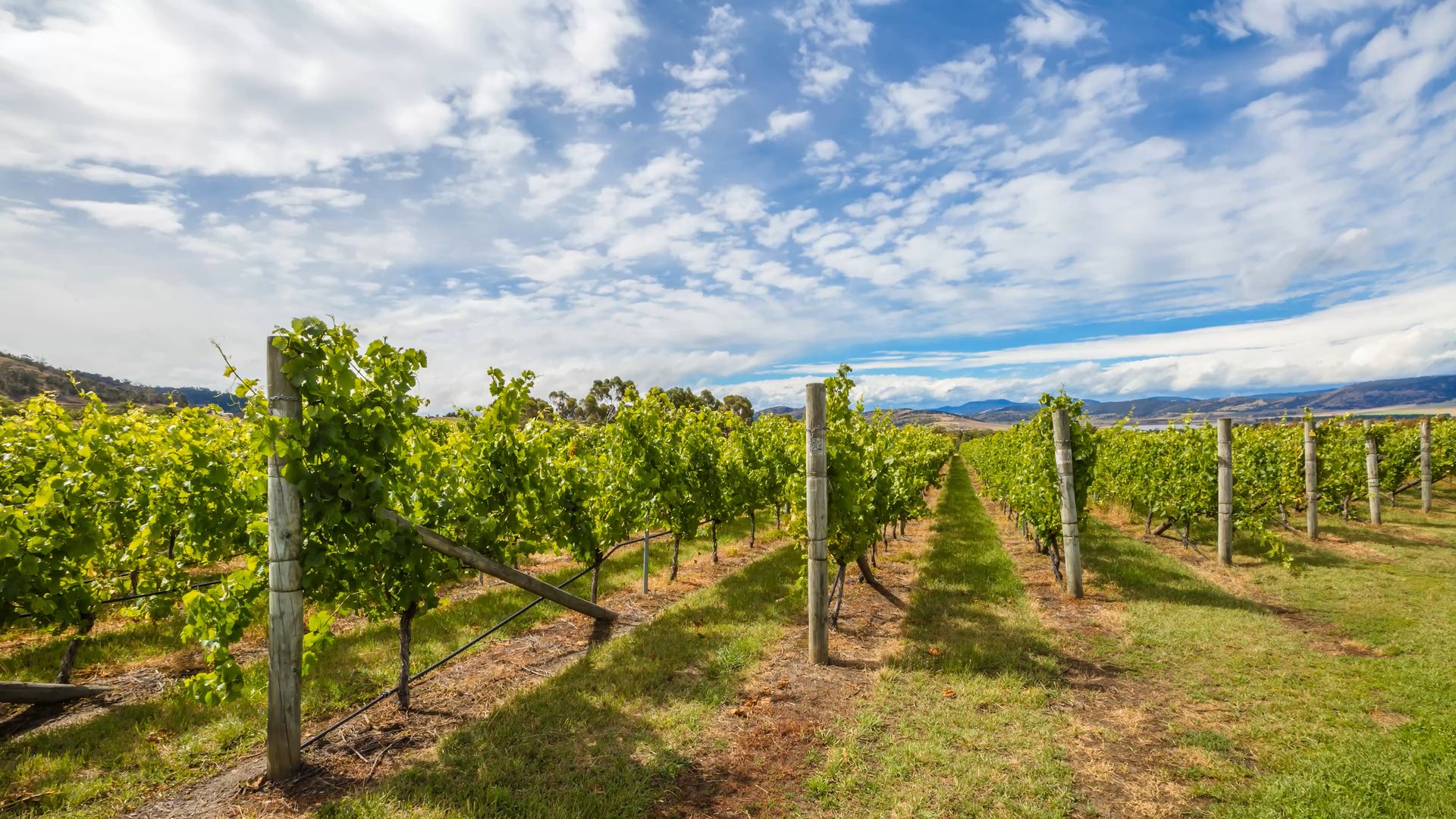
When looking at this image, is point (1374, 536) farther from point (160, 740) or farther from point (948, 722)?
point (160, 740)

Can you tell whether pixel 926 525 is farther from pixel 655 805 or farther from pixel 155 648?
pixel 155 648

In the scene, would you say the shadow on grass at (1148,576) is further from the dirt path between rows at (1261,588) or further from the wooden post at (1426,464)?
the wooden post at (1426,464)

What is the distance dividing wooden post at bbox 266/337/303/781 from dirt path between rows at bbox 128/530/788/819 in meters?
0.29

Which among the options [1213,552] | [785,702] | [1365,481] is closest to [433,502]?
[785,702]

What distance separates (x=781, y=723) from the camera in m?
5.80

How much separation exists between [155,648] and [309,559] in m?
5.75

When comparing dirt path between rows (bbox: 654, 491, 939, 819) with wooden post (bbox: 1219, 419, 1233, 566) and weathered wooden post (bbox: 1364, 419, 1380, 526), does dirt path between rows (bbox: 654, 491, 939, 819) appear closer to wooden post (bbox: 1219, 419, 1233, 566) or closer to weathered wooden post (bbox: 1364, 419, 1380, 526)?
wooden post (bbox: 1219, 419, 1233, 566)

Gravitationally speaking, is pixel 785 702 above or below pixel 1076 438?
below

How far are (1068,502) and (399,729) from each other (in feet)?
33.4

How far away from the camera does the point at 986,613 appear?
361 inches

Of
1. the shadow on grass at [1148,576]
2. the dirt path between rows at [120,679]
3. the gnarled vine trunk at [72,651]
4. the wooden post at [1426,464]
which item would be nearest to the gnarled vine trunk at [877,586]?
the shadow on grass at [1148,576]

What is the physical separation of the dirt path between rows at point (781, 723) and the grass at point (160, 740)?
3.85 meters

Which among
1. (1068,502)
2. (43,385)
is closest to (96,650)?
(1068,502)

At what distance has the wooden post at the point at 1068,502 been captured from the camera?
1000 cm
